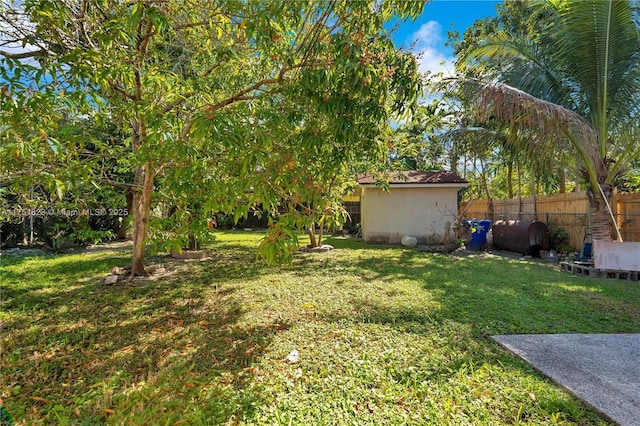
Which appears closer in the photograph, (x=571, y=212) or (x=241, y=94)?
(x=241, y=94)

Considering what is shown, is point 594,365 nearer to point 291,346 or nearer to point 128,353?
point 291,346

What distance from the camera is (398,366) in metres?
2.86

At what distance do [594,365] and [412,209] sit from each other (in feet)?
31.2

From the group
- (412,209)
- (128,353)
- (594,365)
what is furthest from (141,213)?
(412,209)

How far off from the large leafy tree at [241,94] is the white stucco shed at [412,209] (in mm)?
8157

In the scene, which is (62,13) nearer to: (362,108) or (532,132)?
(362,108)

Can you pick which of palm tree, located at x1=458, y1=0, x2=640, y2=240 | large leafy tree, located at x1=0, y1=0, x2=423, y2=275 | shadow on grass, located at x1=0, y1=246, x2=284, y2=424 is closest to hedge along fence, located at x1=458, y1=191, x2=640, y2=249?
palm tree, located at x1=458, y1=0, x2=640, y2=240

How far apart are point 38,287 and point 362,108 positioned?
247 inches

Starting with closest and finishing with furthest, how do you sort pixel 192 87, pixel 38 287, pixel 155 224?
pixel 192 87
pixel 155 224
pixel 38 287

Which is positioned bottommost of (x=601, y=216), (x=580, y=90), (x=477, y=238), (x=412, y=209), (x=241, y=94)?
(x=477, y=238)

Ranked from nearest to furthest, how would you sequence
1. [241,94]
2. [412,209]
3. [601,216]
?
[241,94]
[601,216]
[412,209]

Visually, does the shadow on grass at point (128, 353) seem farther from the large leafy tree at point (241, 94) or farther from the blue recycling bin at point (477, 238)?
the blue recycling bin at point (477, 238)

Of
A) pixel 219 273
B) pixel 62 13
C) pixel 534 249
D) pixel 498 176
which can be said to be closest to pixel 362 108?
pixel 62 13

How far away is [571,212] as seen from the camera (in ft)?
32.2
